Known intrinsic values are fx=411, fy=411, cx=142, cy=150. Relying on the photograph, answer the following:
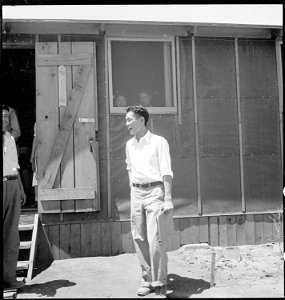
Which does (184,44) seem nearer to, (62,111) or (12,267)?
(62,111)

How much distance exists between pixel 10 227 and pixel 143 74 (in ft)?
10.8

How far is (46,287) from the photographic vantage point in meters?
4.96

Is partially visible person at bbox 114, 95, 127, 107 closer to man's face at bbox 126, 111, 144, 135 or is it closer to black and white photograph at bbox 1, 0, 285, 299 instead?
black and white photograph at bbox 1, 0, 285, 299

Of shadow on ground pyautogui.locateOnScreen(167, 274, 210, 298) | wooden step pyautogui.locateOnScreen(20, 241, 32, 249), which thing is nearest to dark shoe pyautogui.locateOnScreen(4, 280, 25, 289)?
wooden step pyautogui.locateOnScreen(20, 241, 32, 249)

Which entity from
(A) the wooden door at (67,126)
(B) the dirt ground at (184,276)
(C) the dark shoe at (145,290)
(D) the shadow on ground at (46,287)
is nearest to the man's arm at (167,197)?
(C) the dark shoe at (145,290)

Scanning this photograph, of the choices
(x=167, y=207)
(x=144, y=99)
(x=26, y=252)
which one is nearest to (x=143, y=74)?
(x=144, y=99)

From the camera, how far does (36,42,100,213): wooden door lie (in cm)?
618

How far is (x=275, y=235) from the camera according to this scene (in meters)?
6.86

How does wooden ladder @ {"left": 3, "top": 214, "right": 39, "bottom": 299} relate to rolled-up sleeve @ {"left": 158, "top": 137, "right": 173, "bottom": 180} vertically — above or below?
below

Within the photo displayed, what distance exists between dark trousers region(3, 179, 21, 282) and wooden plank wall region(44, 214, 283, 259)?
1.43 m

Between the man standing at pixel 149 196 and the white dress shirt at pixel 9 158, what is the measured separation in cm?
137

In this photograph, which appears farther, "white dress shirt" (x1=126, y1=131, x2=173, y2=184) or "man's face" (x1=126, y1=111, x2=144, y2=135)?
"man's face" (x1=126, y1=111, x2=144, y2=135)

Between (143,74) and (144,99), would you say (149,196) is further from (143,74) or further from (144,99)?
(143,74)

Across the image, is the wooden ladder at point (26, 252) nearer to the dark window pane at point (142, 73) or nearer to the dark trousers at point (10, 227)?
the dark trousers at point (10, 227)
